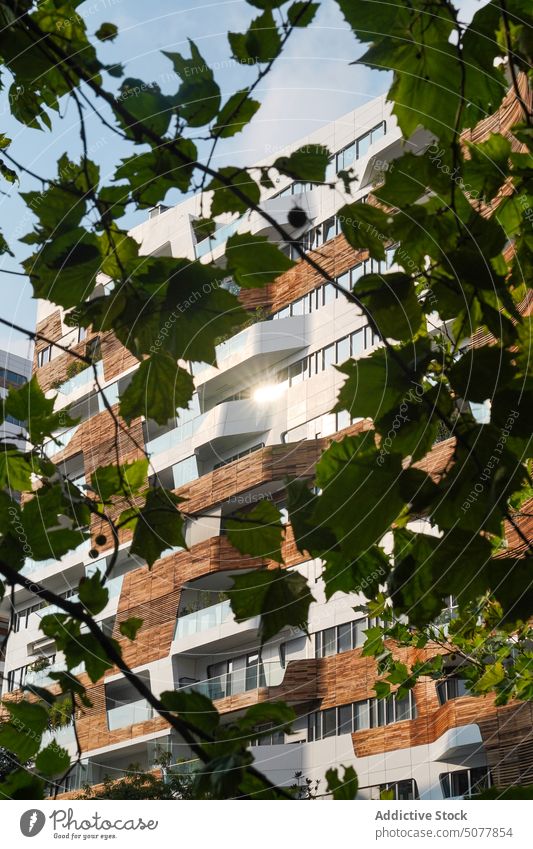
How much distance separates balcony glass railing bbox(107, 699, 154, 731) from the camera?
39 cm

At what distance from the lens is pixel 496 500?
1.37ft

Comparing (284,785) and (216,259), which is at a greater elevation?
(216,259)

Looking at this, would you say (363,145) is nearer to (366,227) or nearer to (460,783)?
(366,227)

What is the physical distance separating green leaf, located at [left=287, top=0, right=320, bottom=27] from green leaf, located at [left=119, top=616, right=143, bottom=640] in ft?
1.08

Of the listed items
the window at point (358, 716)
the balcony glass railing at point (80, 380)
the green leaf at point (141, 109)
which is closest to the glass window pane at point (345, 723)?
the window at point (358, 716)

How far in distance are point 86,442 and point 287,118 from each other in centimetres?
21

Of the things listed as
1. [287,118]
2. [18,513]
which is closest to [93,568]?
[18,513]

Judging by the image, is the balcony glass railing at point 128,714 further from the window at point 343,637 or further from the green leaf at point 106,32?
the green leaf at point 106,32

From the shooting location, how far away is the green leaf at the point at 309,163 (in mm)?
438

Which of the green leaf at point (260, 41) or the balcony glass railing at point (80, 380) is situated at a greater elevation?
the green leaf at point (260, 41)

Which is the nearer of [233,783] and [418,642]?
[233,783]

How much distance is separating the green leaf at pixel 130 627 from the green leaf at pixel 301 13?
331 millimetres

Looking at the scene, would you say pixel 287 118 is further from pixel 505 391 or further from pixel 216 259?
pixel 505 391
